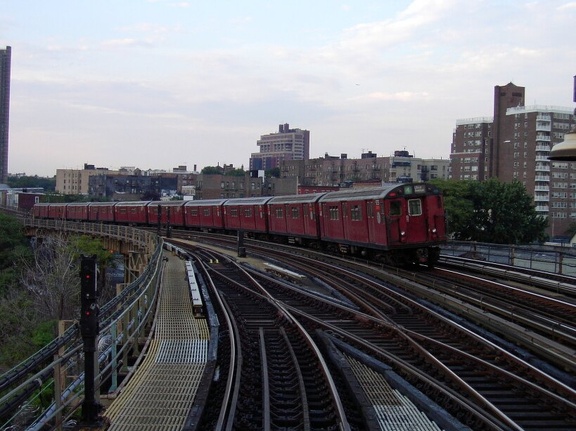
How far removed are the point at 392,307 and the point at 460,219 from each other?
33373 millimetres

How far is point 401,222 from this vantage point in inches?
871

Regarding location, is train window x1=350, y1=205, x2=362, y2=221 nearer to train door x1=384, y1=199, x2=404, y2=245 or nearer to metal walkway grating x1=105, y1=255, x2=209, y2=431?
train door x1=384, y1=199, x2=404, y2=245

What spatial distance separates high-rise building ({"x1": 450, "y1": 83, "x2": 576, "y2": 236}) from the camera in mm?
84062

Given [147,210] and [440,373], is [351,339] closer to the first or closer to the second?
[440,373]

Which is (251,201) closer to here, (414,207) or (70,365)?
(414,207)

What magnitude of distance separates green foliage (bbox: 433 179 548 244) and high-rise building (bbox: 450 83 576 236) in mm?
34400

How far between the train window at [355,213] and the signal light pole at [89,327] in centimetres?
1782

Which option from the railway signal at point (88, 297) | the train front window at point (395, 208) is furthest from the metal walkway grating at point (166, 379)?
the train front window at point (395, 208)

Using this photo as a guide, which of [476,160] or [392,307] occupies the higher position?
[476,160]

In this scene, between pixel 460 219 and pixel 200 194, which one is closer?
pixel 460 219

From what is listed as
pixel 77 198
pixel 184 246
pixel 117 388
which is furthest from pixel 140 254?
pixel 77 198

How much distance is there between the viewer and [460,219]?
4706 centimetres

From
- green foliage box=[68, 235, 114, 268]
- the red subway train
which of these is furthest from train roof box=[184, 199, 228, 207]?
green foliage box=[68, 235, 114, 268]

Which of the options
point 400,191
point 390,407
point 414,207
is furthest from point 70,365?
point 414,207
